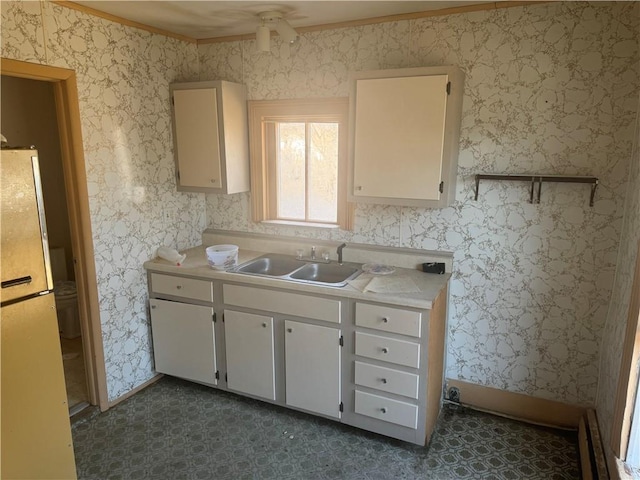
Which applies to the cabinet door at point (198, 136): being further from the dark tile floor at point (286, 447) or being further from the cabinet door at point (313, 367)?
the dark tile floor at point (286, 447)

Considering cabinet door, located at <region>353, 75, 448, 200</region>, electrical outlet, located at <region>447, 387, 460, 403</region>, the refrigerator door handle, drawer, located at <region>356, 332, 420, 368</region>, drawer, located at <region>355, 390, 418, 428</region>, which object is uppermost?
cabinet door, located at <region>353, 75, 448, 200</region>

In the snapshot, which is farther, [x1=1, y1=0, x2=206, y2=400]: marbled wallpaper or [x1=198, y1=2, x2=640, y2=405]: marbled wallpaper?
[x1=1, y1=0, x2=206, y2=400]: marbled wallpaper

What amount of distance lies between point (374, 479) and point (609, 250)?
1.72 metres

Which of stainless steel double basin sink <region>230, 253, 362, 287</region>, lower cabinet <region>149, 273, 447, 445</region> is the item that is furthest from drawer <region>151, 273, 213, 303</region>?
stainless steel double basin sink <region>230, 253, 362, 287</region>

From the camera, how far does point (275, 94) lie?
3025 millimetres

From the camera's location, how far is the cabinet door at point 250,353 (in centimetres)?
268

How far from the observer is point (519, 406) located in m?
2.68

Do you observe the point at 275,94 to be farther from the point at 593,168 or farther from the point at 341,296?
the point at 593,168

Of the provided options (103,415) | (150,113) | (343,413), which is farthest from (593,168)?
(103,415)

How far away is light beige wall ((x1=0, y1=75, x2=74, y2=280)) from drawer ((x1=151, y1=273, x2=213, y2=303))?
1514 mm

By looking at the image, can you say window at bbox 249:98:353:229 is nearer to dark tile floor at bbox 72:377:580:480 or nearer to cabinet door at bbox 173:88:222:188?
cabinet door at bbox 173:88:222:188

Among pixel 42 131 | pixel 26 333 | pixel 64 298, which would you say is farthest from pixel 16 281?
pixel 42 131

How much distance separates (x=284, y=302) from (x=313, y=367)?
41cm

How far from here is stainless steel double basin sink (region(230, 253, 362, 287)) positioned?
112 inches
